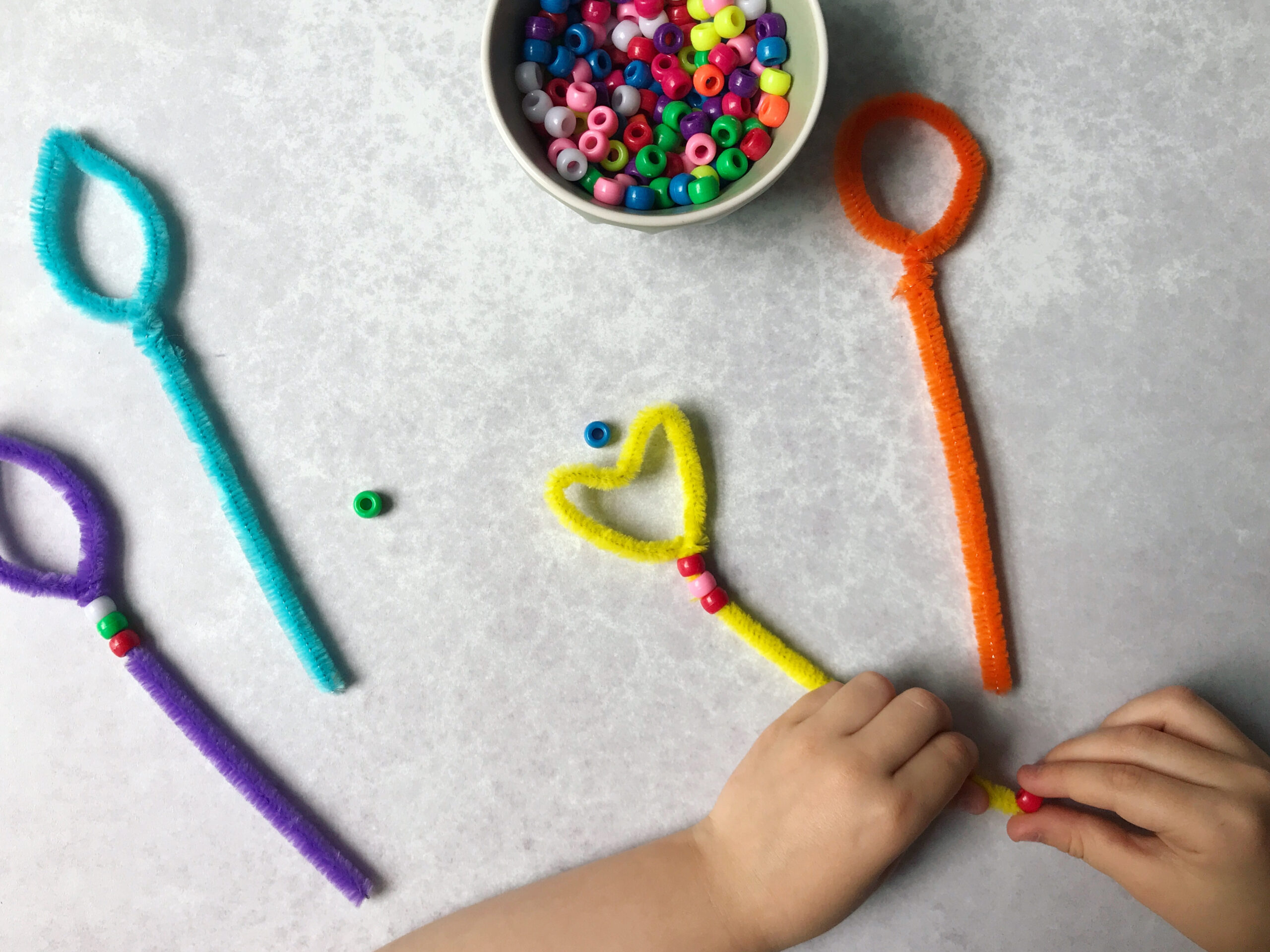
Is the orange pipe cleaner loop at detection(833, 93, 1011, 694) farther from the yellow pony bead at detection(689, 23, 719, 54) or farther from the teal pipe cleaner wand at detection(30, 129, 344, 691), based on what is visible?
the teal pipe cleaner wand at detection(30, 129, 344, 691)

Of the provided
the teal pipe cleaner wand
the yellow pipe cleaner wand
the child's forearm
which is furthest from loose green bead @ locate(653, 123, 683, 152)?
the child's forearm

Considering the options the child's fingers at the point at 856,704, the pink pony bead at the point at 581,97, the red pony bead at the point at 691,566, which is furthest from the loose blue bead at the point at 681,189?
the child's fingers at the point at 856,704

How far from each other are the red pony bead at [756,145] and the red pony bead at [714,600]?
1.32 ft

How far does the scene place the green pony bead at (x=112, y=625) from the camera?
852mm

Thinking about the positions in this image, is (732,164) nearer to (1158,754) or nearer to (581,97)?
(581,97)

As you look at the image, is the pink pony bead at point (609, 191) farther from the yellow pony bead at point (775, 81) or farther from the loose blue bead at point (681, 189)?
the yellow pony bead at point (775, 81)

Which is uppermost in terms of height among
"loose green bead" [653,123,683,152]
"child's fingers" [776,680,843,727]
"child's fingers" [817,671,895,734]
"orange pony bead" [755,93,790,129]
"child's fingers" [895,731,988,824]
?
"loose green bead" [653,123,683,152]

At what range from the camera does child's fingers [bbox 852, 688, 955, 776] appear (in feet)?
2.55

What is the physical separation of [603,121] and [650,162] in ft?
0.18

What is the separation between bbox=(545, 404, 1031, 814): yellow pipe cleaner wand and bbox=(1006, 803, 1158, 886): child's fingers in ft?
0.07

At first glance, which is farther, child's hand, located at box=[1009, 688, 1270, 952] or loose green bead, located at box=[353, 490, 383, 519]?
loose green bead, located at box=[353, 490, 383, 519]

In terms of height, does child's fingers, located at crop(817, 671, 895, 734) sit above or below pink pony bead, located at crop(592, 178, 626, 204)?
below

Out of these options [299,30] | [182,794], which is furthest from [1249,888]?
[299,30]

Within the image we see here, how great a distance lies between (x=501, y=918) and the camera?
808mm
